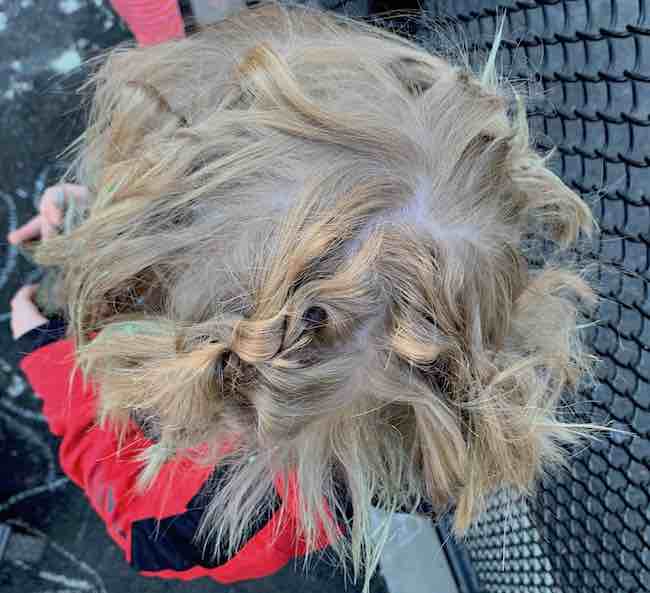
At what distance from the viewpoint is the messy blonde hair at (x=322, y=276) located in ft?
1.57

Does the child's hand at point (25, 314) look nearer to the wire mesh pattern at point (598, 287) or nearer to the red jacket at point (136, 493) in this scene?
the red jacket at point (136, 493)

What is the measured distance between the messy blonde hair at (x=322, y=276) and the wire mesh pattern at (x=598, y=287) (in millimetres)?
238

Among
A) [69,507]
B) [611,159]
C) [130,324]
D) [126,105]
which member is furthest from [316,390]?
[69,507]

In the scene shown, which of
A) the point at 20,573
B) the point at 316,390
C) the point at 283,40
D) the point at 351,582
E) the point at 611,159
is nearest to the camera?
the point at 316,390

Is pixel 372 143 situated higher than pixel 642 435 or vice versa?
pixel 372 143

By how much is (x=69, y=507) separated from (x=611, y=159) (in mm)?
1039

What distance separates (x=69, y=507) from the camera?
3.72ft

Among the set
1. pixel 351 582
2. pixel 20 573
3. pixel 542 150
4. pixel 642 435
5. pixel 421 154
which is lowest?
pixel 351 582

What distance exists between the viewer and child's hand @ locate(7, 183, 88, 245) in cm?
83

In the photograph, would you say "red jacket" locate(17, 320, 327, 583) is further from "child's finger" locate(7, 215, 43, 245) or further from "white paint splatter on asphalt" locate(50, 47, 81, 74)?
"white paint splatter on asphalt" locate(50, 47, 81, 74)

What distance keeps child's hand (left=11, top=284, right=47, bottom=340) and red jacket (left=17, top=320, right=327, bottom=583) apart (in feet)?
0.09

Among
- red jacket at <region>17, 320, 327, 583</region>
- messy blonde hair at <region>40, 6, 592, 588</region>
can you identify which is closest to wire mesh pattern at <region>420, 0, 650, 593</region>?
messy blonde hair at <region>40, 6, 592, 588</region>

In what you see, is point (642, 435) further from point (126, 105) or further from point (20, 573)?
point (20, 573)

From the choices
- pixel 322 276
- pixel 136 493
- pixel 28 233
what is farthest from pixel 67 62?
pixel 322 276
